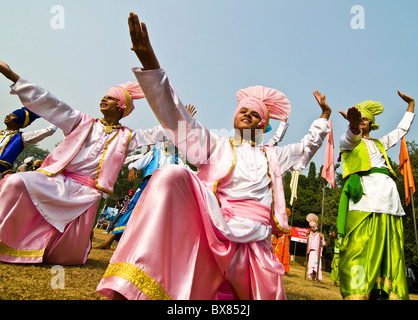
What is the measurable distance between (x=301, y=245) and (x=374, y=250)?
95.5ft

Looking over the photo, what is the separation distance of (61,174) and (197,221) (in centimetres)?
255

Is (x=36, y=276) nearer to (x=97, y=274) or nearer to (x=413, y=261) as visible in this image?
(x=97, y=274)

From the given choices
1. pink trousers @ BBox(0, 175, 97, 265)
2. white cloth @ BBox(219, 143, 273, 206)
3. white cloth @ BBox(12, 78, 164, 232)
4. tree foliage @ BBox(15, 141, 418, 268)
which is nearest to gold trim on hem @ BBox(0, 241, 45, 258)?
pink trousers @ BBox(0, 175, 97, 265)

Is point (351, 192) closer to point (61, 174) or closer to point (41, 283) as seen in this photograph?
point (41, 283)

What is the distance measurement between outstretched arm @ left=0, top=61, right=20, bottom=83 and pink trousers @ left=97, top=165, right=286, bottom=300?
243 centimetres

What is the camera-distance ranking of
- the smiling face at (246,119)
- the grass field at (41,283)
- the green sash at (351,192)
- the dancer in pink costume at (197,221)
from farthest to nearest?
the green sash at (351,192)
the smiling face at (246,119)
the grass field at (41,283)
the dancer in pink costume at (197,221)

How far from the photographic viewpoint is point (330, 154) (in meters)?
4.09

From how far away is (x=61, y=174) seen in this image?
379 centimetres

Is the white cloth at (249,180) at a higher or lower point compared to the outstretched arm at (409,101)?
lower

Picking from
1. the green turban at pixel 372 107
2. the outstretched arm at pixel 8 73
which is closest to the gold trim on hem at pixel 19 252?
the outstretched arm at pixel 8 73

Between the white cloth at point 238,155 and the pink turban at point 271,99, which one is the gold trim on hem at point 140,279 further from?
the pink turban at point 271,99

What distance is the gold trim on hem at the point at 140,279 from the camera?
154 centimetres

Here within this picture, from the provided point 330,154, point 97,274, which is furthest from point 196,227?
point 330,154
